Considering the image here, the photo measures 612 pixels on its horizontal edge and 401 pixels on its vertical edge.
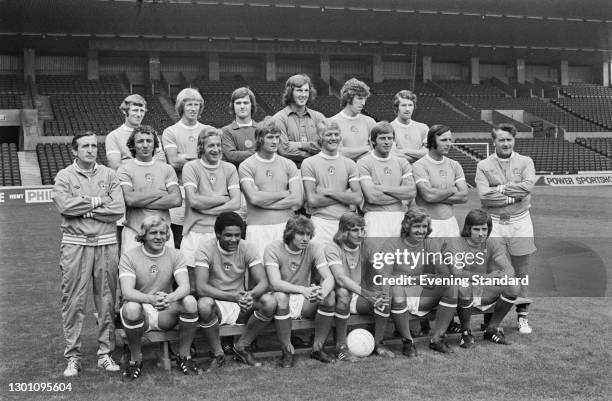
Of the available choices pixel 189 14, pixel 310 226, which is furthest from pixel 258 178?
pixel 189 14

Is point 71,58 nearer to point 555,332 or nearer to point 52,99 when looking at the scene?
point 52,99

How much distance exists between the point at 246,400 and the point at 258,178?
7.09 ft

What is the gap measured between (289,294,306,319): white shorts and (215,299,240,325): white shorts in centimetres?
50

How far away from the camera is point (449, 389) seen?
4801mm

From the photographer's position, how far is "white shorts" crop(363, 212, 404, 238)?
619 centimetres

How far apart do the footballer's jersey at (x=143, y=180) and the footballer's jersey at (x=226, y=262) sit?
27.6 inches

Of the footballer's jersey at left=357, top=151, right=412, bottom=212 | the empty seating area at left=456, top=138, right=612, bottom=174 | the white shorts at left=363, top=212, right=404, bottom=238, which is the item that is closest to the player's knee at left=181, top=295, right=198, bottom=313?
the white shorts at left=363, top=212, right=404, bottom=238

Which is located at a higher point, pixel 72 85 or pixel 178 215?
pixel 72 85

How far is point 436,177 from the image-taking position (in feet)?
21.1

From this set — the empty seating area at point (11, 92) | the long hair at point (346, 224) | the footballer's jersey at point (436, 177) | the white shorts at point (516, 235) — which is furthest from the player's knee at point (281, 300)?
the empty seating area at point (11, 92)

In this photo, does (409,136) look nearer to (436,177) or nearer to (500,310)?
(436,177)

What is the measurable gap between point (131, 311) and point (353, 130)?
3117mm

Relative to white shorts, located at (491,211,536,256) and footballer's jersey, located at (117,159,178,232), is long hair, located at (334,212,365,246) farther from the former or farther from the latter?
white shorts, located at (491,211,536,256)

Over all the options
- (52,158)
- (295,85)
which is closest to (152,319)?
(295,85)
